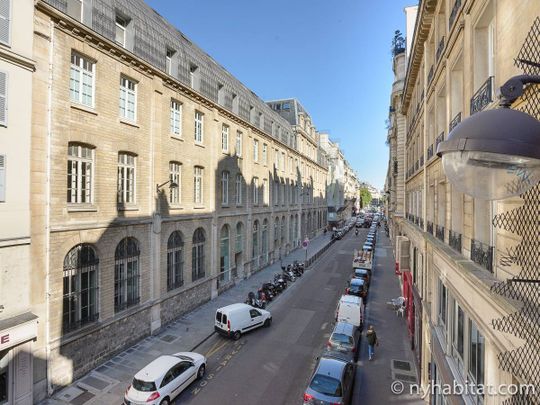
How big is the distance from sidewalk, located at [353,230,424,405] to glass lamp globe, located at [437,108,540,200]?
12.2 metres

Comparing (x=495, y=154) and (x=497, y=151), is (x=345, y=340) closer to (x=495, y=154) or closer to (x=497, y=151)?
(x=495, y=154)

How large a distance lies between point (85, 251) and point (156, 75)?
10.3 m

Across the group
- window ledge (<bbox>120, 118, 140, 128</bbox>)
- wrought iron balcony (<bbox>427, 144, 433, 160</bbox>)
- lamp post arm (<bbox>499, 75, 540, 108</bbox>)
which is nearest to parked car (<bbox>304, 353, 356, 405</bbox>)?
wrought iron balcony (<bbox>427, 144, 433, 160</bbox>)

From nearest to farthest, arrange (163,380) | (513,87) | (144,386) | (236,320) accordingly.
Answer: (513,87) < (144,386) < (163,380) < (236,320)

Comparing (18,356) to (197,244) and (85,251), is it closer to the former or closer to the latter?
(85,251)

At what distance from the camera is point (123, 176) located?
16.3 m

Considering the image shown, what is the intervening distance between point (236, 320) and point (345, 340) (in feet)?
19.4

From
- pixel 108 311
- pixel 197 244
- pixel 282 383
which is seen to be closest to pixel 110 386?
pixel 108 311

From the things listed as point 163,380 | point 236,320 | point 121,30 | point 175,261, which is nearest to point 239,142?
point 175,261

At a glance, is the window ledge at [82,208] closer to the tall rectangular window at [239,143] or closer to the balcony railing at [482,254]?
the balcony railing at [482,254]

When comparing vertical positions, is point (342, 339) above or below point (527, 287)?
below

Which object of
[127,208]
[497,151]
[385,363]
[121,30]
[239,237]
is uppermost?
[121,30]

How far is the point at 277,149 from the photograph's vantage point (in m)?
38.6

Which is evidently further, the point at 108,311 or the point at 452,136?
the point at 108,311
